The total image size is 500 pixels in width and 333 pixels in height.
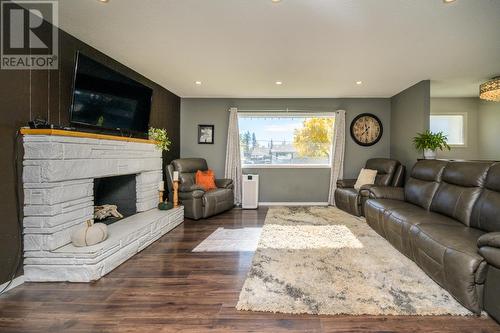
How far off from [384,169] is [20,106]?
17.3 feet

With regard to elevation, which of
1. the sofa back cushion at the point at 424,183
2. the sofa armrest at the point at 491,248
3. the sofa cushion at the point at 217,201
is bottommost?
the sofa cushion at the point at 217,201

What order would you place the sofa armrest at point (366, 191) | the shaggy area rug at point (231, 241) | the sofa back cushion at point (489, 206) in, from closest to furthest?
1. the sofa back cushion at point (489, 206)
2. the shaggy area rug at point (231, 241)
3. the sofa armrest at point (366, 191)

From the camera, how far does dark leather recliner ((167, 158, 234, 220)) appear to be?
4160mm

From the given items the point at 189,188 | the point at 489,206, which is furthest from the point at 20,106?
the point at 489,206

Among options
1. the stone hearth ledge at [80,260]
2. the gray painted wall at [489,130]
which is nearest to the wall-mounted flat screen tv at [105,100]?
the stone hearth ledge at [80,260]

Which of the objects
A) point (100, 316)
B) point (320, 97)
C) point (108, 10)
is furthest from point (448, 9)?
point (100, 316)

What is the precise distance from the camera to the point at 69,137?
7.44ft

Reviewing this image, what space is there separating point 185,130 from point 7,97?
3.69 meters

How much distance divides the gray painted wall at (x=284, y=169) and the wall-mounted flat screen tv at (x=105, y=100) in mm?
1964

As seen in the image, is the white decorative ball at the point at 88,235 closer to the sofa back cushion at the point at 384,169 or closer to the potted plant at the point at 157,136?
the potted plant at the point at 157,136

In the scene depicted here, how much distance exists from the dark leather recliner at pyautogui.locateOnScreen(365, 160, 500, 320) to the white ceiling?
55.8 inches

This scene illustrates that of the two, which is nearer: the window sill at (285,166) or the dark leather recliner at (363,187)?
the dark leather recliner at (363,187)

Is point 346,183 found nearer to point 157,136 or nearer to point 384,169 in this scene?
point 384,169

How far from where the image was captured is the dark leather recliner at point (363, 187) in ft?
13.9
